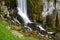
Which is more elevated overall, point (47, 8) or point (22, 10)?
point (22, 10)

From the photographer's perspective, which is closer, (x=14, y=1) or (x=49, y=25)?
(x=14, y=1)

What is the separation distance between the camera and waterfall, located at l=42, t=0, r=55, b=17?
2707cm

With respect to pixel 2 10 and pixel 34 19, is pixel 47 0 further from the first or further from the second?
pixel 2 10

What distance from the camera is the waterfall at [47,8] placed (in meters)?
27.1

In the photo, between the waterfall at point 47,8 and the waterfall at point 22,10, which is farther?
the waterfall at point 47,8

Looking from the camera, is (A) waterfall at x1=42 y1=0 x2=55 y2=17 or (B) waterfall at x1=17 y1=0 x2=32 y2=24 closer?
(B) waterfall at x1=17 y1=0 x2=32 y2=24

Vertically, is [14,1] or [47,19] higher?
[14,1]

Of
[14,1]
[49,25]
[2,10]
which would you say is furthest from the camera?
[49,25]

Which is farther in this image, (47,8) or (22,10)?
(47,8)

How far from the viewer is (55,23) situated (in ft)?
90.0

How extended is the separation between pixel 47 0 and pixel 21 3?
342 cm

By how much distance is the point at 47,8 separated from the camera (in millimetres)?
27719

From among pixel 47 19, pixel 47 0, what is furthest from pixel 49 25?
pixel 47 0

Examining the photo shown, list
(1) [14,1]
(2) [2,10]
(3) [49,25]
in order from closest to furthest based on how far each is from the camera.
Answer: (2) [2,10], (1) [14,1], (3) [49,25]
